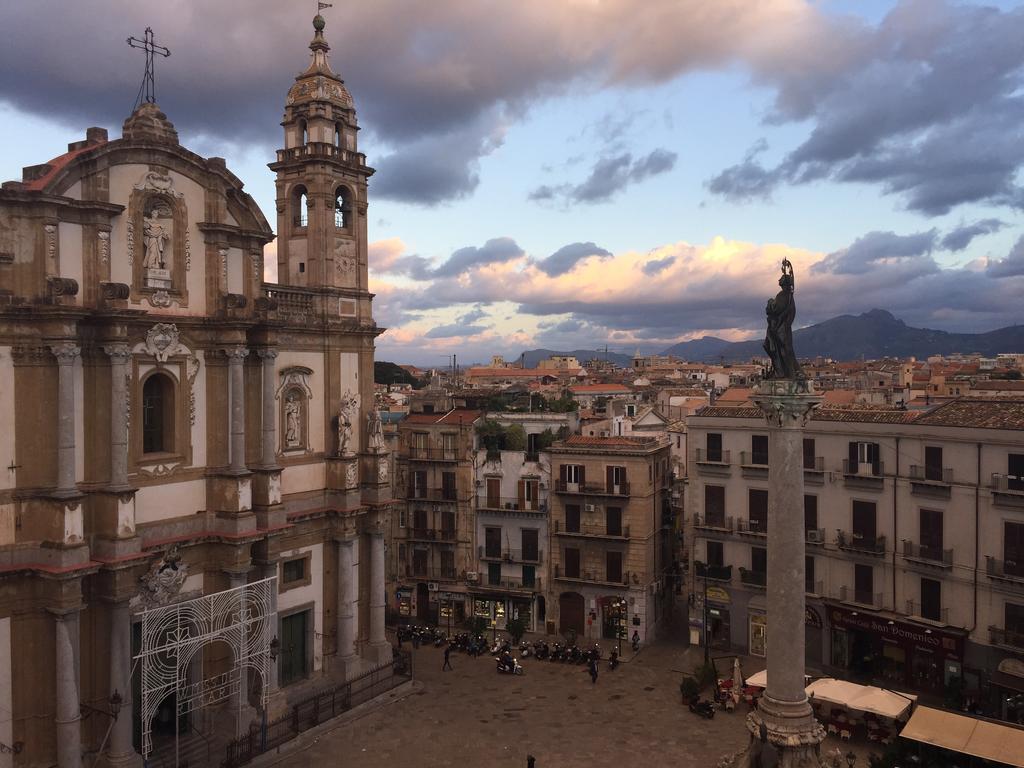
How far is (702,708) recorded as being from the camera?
2903cm

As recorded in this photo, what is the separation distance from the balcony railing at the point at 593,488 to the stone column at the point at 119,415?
20763 mm

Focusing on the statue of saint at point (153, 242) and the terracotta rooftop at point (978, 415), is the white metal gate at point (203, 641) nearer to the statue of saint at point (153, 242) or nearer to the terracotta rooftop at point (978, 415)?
the statue of saint at point (153, 242)

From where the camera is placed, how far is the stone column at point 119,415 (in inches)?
884

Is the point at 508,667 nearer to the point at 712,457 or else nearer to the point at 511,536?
the point at 511,536

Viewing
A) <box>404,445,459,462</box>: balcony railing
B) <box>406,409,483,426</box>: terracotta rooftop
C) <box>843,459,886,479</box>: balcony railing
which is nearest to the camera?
<box>843,459,886,479</box>: balcony railing

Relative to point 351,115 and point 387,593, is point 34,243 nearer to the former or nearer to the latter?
point 351,115

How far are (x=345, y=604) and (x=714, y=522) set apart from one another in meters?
16.2

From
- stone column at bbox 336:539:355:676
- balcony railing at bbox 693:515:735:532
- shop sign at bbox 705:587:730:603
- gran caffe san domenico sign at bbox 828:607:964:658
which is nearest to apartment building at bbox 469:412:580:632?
balcony railing at bbox 693:515:735:532

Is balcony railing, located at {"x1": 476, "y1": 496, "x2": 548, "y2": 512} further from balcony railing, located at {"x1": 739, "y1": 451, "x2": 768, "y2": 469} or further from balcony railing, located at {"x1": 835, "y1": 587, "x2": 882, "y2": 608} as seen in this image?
balcony railing, located at {"x1": 835, "y1": 587, "x2": 882, "y2": 608}

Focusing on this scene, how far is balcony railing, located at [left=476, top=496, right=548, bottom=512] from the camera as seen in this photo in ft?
129

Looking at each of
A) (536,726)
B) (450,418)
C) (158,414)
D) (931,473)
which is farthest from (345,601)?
(931,473)

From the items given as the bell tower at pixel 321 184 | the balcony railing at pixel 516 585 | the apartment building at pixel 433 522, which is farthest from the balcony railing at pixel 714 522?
the bell tower at pixel 321 184

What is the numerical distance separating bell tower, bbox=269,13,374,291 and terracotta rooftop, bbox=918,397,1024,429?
73.5 feet

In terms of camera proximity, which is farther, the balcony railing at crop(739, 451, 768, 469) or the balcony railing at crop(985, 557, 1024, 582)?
→ the balcony railing at crop(739, 451, 768, 469)
